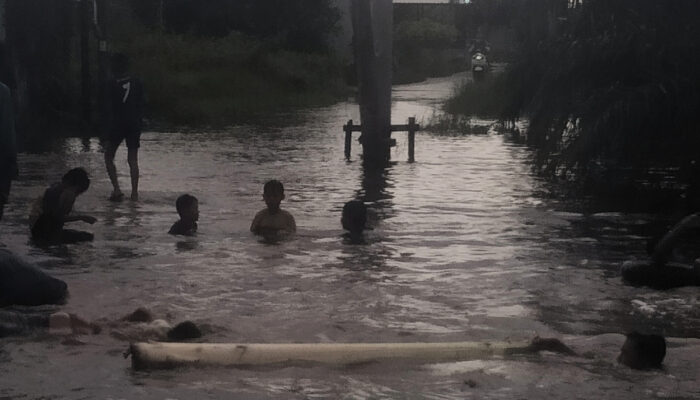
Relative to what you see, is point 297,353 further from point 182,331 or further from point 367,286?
point 367,286

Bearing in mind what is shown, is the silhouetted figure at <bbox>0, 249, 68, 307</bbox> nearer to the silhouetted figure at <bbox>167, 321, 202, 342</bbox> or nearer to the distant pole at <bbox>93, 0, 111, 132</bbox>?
the silhouetted figure at <bbox>167, 321, 202, 342</bbox>

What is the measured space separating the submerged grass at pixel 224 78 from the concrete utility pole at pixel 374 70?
1171 cm

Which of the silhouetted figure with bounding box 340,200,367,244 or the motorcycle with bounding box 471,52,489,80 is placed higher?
the silhouetted figure with bounding box 340,200,367,244

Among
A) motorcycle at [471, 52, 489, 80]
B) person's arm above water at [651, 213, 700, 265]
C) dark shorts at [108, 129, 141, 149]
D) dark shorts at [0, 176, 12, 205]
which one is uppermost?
dark shorts at [0, 176, 12, 205]

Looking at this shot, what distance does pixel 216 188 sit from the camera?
17906mm

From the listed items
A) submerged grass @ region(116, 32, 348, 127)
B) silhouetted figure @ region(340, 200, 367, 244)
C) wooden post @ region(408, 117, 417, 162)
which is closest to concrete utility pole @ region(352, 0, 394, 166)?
wooden post @ region(408, 117, 417, 162)

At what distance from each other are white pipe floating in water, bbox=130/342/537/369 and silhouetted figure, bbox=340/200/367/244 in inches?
208

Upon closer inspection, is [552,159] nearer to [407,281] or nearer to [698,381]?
[407,281]

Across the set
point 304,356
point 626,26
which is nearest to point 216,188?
point 626,26

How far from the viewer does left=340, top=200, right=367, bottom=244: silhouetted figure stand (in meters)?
13.2

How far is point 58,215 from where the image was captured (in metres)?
12.6

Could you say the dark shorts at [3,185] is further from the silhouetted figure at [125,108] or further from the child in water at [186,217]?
the silhouetted figure at [125,108]

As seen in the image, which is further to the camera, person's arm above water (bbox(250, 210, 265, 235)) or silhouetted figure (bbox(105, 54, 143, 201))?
silhouetted figure (bbox(105, 54, 143, 201))

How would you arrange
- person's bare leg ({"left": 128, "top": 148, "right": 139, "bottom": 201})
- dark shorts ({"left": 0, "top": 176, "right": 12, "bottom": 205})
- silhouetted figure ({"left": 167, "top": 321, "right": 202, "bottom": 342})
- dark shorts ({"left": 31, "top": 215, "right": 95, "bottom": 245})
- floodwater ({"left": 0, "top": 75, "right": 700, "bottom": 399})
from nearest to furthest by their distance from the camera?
floodwater ({"left": 0, "top": 75, "right": 700, "bottom": 399}) → silhouetted figure ({"left": 167, "top": 321, "right": 202, "bottom": 342}) → dark shorts ({"left": 0, "top": 176, "right": 12, "bottom": 205}) → dark shorts ({"left": 31, "top": 215, "right": 95, "bottom": 245}) → person's bare leg ({"left": 128, "top": 148, "right": 139, "bottom": 201})
